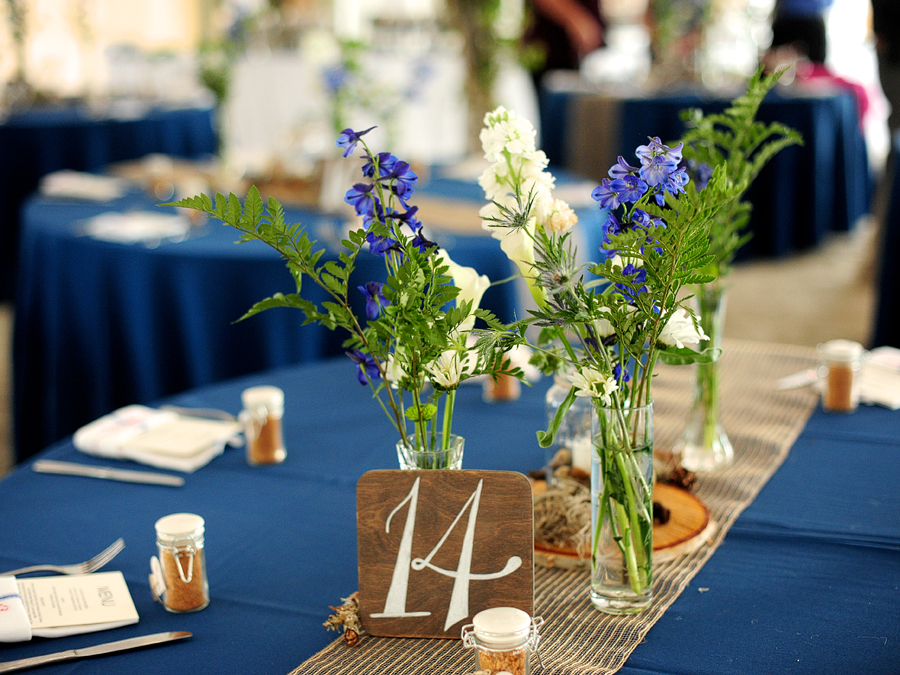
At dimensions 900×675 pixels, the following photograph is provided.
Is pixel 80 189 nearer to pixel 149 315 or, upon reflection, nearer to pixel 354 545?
pixel 149 315

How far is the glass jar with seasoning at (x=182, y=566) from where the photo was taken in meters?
0.89

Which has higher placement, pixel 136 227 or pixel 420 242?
pixel 420 242

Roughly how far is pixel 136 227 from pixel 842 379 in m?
1.72

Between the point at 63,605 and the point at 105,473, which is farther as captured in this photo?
the point at 105,473

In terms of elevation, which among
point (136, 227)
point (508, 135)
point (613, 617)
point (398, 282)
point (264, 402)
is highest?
point (508, 135)

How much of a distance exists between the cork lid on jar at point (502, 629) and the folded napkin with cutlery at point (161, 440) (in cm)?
63

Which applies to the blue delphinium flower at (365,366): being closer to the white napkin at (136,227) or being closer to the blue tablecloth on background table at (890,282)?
the white napkin at (136,227)

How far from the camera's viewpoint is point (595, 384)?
77 cm

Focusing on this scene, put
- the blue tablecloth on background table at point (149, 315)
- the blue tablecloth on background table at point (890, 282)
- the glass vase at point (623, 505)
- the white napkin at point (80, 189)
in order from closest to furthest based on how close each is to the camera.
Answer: the glass vase at point (623, 505), the blue tablecloth on background table at point (149, 315), the white napkin at point (80, 189), the blue tablecloth on background table at point (890, 282)

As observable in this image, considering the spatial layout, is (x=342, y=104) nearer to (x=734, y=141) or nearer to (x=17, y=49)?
(x=734, y=141)

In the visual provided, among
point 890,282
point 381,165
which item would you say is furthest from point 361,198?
point 890,282

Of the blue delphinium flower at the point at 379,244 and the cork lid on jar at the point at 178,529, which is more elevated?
the blue delphinium flower at the point at 379,244

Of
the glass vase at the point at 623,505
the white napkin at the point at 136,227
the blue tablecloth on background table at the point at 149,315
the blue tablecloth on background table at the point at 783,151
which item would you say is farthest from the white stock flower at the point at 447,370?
the blue tablecloth on background table at the point at 783,151

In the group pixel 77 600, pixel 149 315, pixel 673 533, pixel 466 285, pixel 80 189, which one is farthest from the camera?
pixel 80 189
